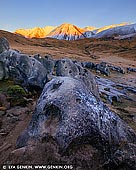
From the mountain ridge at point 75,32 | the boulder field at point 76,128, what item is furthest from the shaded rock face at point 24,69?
the mountain ridge at point 75,32

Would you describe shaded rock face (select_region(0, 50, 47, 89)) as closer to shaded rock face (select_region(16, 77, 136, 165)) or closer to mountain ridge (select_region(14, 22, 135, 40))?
shaded rock face (select_region(16, 77, 136, 165))

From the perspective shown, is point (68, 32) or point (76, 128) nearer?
point (76, 128)

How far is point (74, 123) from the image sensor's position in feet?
22.6

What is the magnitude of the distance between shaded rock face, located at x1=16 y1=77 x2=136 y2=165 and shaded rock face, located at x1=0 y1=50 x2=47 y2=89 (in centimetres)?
753

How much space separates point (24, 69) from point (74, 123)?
10.5m

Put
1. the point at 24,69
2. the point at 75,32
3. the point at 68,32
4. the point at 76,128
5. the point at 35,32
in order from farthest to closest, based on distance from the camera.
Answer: the point at 35,32
the point at 75,32
the point at 68,32
the point at 24,69
the point at 76,128

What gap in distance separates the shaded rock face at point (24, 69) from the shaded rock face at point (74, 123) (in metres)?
7.53

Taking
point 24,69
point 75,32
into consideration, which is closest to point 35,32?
point 75,32

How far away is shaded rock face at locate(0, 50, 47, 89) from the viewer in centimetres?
1569

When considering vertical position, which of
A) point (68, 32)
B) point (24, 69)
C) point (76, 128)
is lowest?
point (68, 32)

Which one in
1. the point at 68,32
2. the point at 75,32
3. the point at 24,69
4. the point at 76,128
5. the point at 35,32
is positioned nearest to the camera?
the point at 76,128

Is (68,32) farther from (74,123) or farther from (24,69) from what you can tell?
(74,123)

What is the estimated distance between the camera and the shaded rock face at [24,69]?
1569cm

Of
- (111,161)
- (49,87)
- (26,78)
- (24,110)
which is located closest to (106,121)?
(111,161)
